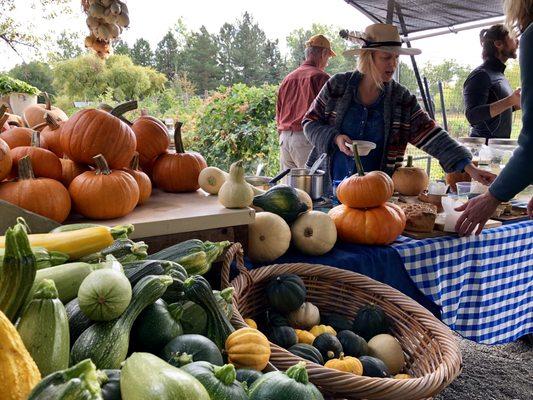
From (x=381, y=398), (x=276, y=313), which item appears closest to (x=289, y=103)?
(x=276, y=313)

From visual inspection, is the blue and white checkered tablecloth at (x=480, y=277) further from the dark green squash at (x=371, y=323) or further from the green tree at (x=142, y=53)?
the green tree at (x=142, y=53)

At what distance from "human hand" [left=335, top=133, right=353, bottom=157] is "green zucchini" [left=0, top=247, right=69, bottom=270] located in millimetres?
2248

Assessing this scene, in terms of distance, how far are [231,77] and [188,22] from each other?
3473 mm

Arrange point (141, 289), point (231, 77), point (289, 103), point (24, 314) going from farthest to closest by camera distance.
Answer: point (231, 77), point (289, 103), point (141, 289), point (24, 314)

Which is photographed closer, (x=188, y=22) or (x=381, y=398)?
(x=381, y=398)

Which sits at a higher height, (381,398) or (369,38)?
(369,38)

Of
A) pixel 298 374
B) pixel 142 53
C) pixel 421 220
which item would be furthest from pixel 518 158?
pixel 142 53

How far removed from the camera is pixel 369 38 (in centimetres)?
319

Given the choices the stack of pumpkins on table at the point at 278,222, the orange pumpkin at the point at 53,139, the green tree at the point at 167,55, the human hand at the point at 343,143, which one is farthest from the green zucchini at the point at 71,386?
the green tree at the point at 167,55

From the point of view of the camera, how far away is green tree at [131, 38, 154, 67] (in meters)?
15.1

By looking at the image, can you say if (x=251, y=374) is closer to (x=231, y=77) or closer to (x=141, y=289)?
(x=141, y=289)

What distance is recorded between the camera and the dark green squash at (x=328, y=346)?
4.76 feet

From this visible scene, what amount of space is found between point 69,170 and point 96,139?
161 millimetres

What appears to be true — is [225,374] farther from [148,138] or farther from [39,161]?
[148,138]
